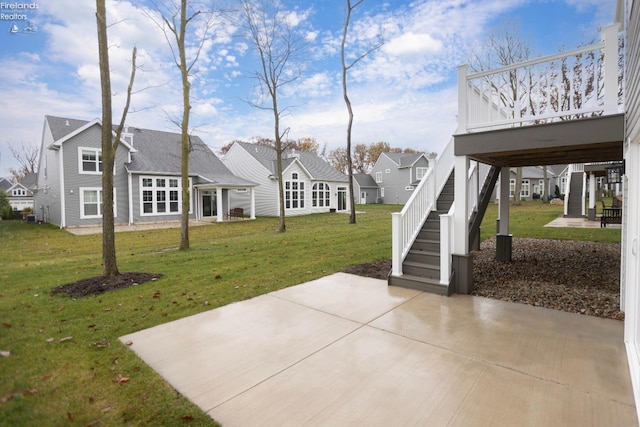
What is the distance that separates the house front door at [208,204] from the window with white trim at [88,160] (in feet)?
20.8

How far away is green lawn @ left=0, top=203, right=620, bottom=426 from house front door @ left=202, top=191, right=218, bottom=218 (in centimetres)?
1143

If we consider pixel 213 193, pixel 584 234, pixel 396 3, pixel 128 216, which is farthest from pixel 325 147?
pixel 584 234

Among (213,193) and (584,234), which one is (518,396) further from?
(213,193)

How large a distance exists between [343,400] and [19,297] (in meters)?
5.82

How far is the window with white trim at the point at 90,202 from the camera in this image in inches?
728

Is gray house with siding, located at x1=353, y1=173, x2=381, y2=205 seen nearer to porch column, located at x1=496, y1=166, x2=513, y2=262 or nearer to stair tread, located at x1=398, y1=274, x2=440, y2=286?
porch column, located at x1=496, y1=166, x2=513, y2=262

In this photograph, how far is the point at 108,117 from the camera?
5.97m

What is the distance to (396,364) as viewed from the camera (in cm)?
317

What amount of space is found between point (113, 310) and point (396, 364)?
401 centimetres

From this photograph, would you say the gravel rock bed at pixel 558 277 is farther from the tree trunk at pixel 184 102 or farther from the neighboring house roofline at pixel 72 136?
the neighboring house roofline at pixel 72 136

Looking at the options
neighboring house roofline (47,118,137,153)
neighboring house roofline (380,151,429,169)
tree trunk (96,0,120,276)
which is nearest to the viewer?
tree trunk (96,0,120,276)

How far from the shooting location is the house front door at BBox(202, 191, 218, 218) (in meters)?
22.9

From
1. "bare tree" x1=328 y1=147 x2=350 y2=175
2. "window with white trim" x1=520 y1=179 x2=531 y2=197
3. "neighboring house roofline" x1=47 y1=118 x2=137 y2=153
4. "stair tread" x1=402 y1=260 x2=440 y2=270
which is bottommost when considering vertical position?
"stair tread" x1=402 y1=260 x2=440 y2=270

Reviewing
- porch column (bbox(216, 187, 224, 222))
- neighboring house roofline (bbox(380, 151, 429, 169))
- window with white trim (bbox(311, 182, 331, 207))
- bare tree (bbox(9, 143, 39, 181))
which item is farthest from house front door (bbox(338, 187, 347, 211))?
bare tree (bbox(9, 143, 39, 181))
